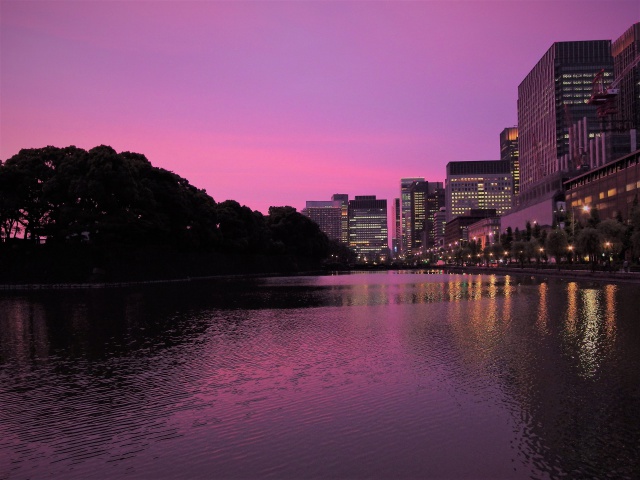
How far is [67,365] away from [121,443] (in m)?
8.51

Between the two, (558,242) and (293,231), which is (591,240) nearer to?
(558,242)

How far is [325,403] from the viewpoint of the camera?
468 inches

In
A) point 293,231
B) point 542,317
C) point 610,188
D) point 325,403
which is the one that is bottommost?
point 542,317

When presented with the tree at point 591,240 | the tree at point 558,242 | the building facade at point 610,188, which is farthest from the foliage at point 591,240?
the building facade at point 610,188

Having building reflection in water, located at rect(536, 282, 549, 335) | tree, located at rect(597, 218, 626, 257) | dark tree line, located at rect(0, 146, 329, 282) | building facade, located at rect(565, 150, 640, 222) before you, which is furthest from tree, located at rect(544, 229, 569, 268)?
building reflection in water, located at rect(536, 282, 549, 335)

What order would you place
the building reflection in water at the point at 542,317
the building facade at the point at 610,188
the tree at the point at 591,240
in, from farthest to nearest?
1. the building facade at the point at 610,188
2. the tree at the point at 591,240
3. the building reflection in water at the point at 542,317

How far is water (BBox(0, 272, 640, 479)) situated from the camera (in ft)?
27.9

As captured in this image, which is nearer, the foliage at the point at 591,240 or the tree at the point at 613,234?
the foliage at the point at 591,240

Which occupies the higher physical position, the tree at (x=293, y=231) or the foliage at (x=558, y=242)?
the tree at (x=293, y=231)

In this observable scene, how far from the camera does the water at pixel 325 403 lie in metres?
8.52

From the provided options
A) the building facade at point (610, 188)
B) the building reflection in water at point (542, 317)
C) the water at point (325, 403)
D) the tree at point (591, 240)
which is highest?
the building facade at point (610, 188)

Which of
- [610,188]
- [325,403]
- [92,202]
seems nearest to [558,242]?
[610,188]

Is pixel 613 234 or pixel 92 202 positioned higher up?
pixel 92 202

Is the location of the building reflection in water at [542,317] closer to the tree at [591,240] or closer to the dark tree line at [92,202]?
the tree at [591,240]
